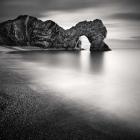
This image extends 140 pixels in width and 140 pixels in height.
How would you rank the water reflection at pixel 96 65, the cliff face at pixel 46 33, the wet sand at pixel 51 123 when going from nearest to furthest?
the wet sand at pixel 51 123, the water reflection at pixel 96 65, the cliff face at pixel 46 33

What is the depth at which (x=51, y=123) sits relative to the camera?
6406 mm

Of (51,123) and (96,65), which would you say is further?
(96,65)

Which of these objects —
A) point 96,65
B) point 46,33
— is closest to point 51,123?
point 96,65

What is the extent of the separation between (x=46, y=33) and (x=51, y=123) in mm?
79061

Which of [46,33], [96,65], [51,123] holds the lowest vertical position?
[96,65]

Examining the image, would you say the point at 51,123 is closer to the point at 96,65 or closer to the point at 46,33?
the point at 96,65

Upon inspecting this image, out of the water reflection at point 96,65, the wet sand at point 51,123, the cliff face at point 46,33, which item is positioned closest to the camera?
the wet sand at point 51,123

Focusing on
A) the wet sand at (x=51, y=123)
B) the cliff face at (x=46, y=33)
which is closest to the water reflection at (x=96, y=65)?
the wet sand at (x=51, y=123)

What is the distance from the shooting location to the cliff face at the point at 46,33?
262 ft

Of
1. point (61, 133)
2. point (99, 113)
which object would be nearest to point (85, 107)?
point (99, 113)

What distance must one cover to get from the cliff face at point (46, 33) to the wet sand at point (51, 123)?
75747 millimetres

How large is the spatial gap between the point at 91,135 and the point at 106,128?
78 cm

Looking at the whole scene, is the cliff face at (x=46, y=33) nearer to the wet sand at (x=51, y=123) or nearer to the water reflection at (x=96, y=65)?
the water reflection at (x=96, y=65)

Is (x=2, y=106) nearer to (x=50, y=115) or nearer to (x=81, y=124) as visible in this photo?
(x=50, y=115)
